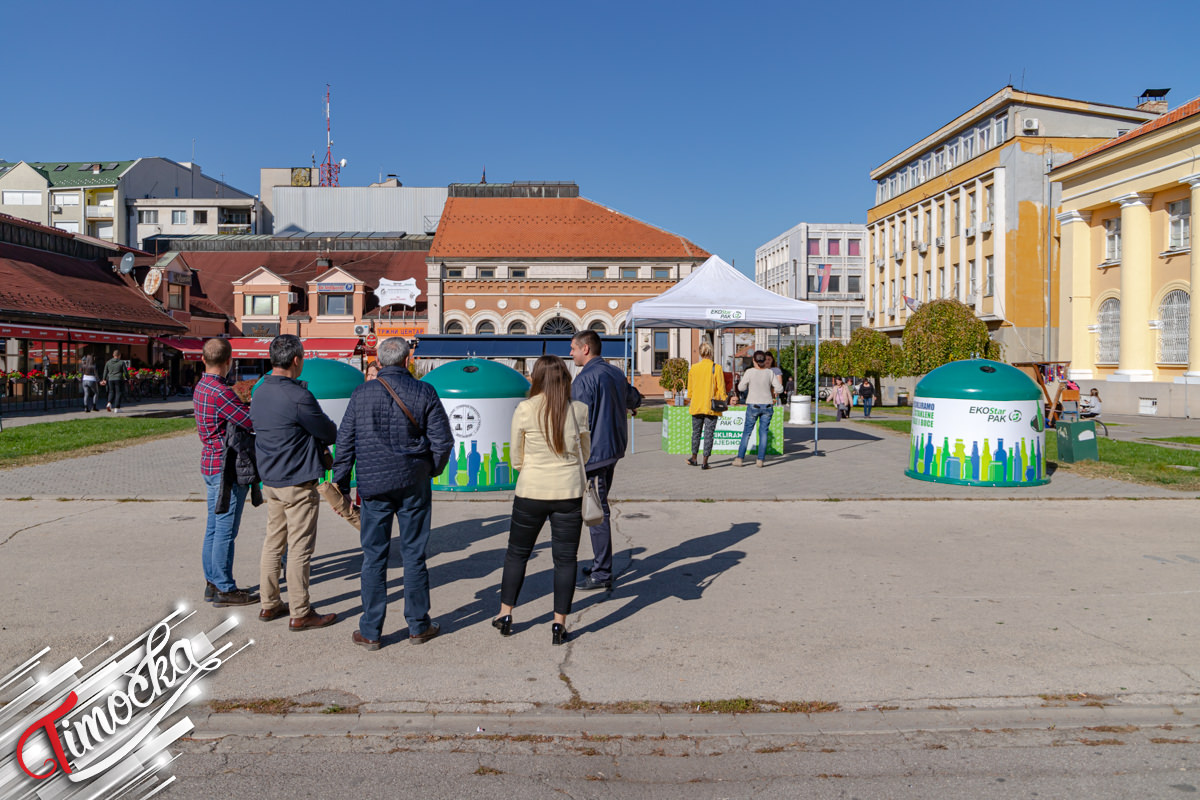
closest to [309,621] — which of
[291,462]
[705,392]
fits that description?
[291,462]

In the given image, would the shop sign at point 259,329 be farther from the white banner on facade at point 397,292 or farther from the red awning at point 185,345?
the white banner on facade at point 397,292

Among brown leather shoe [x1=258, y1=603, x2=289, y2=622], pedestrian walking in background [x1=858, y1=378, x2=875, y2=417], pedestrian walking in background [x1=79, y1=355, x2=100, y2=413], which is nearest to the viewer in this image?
brown leather shoe [x1=258, y1=603, x2=289, y2=622]

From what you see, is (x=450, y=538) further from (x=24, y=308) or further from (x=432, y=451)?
(x=24, y=308)

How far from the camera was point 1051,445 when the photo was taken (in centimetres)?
1652

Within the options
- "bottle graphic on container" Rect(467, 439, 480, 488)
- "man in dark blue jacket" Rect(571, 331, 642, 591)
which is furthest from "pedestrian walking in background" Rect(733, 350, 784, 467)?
"man in dark blue jacket" Rect(571, 331, 642, 591)

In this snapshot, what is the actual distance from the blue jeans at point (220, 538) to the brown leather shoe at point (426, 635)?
161 cm

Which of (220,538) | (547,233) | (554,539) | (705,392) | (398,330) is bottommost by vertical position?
(220,538)

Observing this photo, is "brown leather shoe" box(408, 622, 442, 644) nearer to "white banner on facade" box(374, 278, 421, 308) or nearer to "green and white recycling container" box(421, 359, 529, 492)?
"green and white recycling container" box(421, 359, 529, 492)

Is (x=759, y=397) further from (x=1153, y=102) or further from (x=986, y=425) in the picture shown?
(x=1153, y=102)

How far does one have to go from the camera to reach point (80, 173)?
7156 centimetres

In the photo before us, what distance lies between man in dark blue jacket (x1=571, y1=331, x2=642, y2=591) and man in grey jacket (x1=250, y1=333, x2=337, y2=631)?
A: 185cm

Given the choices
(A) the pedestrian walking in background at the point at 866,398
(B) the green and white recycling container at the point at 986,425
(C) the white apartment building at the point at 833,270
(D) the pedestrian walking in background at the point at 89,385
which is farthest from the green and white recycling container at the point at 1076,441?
(C) the white apartment building at the point at 833,270

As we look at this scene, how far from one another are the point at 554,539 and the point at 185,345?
142ft

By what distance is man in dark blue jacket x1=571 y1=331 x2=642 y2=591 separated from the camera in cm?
626
